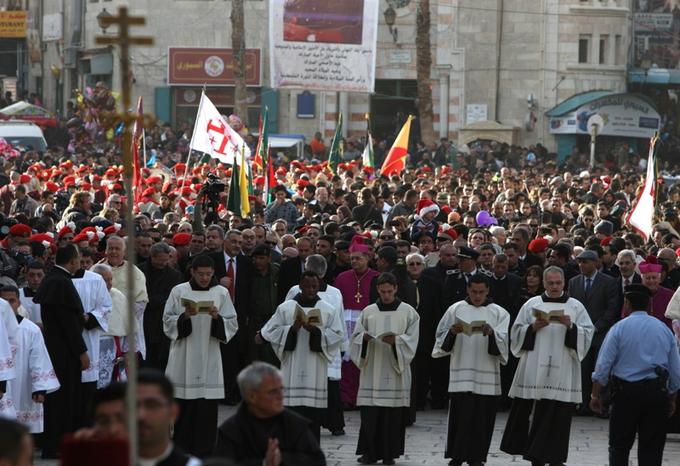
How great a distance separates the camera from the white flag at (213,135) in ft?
82.1

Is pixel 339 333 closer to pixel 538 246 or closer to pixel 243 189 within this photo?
pixel 538 246

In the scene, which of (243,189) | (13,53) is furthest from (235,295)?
(13,53)

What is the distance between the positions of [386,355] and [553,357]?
130cm

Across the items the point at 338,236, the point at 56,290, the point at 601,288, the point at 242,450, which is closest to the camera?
the point at 242,450

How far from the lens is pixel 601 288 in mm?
15547

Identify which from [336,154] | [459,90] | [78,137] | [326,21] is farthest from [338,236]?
[459,90]

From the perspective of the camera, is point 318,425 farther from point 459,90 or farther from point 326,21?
point 459,90

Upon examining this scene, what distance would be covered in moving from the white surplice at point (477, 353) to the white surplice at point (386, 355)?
25 centimetres

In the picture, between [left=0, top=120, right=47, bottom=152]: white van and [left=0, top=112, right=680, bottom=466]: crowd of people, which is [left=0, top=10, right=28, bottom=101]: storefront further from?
[left=0, top=112, right=680, bottom=466]: crowd of people

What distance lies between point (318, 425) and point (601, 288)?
350cm

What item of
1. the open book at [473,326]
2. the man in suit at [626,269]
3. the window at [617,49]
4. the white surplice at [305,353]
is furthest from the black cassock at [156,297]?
the window at [617,49]

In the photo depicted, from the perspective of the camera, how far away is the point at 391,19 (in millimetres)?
48969

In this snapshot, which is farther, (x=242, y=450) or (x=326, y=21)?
(x=326, y=21)

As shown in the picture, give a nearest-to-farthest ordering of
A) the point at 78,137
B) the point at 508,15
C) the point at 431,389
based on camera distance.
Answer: the point at 431,389 < the point at 78,137 < the point at 508,15
